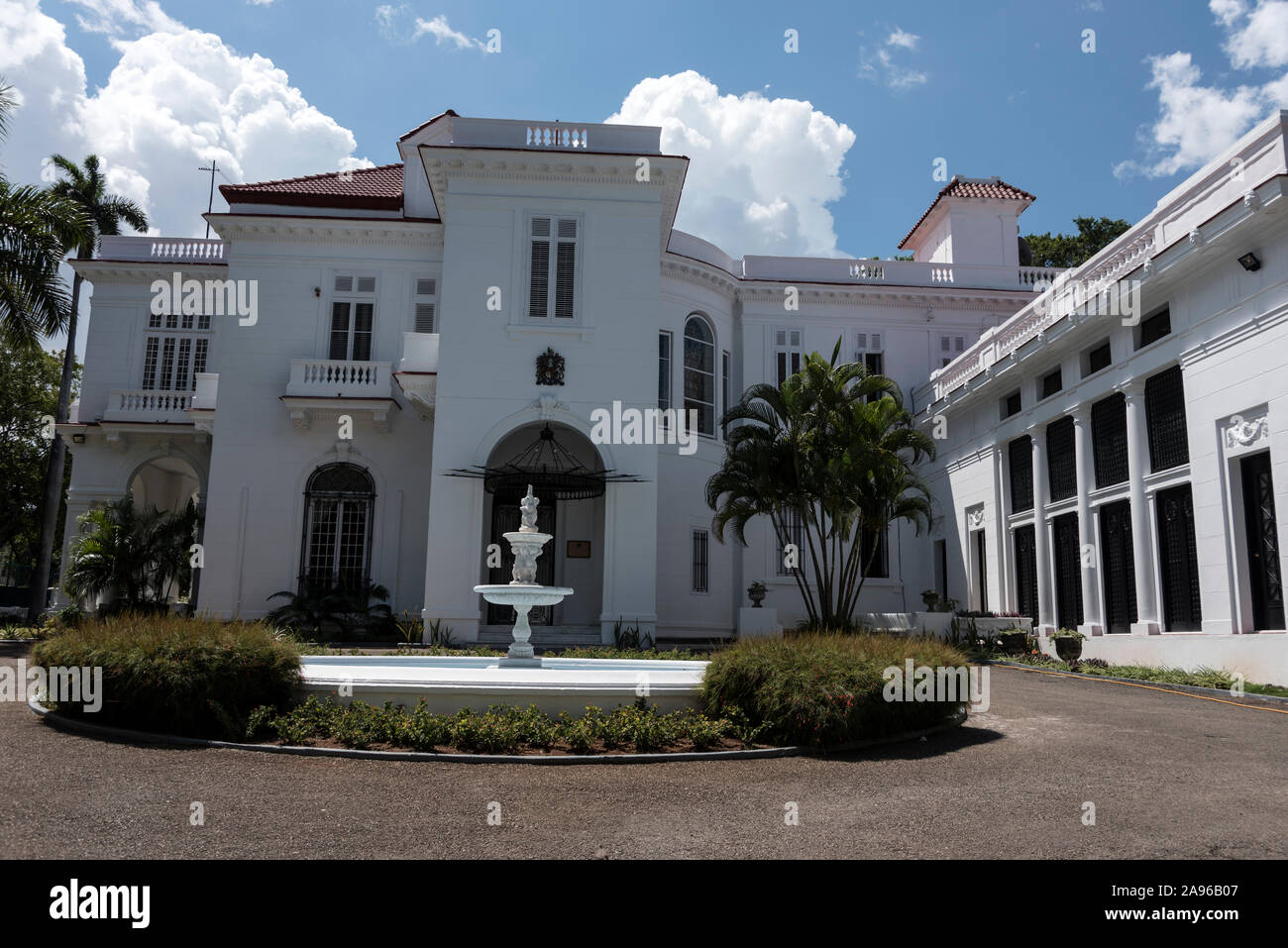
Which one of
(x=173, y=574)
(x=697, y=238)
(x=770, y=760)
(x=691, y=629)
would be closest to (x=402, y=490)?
(x=173, y=574)

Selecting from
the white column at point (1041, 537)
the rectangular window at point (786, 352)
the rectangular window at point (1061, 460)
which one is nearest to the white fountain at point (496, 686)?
the white column at point (1041, 537)

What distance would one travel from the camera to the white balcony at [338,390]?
2386 centimetres

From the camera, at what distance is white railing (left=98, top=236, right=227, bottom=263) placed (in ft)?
92.4

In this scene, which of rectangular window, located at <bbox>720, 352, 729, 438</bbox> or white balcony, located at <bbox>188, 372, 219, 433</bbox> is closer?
white balcony, located at <bbox>188, 372, 219, 433</bbox>

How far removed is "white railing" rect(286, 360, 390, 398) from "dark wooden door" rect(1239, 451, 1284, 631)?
1945 cm

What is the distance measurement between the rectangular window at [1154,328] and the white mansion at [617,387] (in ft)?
0.21

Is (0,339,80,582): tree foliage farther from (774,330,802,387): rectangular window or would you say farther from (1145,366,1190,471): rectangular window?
(1145,366,1190,471): rectangular window

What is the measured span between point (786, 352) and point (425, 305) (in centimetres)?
1117

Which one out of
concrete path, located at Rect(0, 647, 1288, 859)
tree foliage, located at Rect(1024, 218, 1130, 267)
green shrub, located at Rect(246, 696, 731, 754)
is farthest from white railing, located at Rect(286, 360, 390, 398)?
tree foliage, located at Rect(1024, 218, 1130, 267)

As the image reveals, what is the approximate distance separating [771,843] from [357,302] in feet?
73.9

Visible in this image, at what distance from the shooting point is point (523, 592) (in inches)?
567

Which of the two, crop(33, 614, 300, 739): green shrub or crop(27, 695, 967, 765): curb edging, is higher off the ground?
crop(33, 614, 300, 739): green shrub

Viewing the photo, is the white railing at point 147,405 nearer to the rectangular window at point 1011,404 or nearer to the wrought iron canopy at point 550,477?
the wrought iron canopy at point 550,477

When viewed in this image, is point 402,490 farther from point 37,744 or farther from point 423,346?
point 37,744
